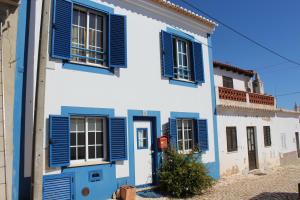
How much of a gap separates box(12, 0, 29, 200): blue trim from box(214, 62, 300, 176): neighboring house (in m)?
8.85

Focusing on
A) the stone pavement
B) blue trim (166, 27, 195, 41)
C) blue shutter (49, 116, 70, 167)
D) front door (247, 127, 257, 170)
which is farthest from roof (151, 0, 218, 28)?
the stone pavement

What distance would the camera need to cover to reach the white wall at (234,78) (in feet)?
59.1

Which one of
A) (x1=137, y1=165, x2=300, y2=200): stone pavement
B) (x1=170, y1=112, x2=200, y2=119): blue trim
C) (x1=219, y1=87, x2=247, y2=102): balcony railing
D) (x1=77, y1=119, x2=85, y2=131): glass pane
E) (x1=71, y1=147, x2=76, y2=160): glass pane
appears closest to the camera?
(x1=71, y1=147, x2=76, y2=160): glass pane

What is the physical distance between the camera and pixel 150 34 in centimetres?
1137

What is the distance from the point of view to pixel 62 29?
867cm

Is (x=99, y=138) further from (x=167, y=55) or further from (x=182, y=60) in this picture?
(x=182, y=60)

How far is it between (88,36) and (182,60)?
4563mm

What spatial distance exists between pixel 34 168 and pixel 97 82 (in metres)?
4.21

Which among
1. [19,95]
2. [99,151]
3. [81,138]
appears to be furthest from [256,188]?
[19,95]

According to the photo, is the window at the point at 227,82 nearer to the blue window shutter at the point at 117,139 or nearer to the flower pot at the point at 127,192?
the blue window shutter at the point at 117,139

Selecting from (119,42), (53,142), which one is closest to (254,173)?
(119,42)

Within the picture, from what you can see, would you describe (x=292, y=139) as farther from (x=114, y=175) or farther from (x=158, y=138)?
(x=114, y=175)

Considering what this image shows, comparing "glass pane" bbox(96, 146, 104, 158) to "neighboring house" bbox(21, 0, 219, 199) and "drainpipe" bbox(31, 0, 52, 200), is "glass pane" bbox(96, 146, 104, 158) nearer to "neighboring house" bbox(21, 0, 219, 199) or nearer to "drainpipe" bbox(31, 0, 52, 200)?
"neighboring house" bbox(21, 0, 219, 199)

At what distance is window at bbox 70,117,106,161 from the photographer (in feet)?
29.0
